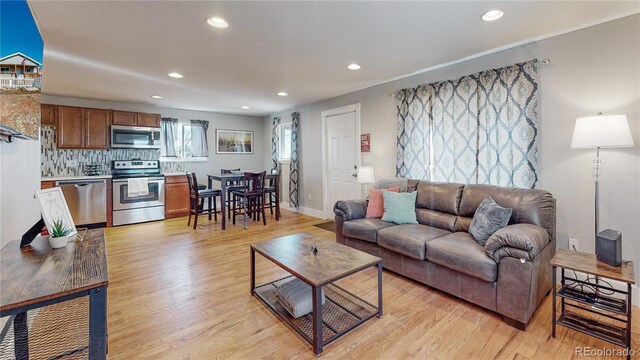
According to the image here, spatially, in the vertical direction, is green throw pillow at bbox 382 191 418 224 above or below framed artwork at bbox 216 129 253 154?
below

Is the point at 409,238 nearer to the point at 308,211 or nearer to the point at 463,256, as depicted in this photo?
the point at 463,256

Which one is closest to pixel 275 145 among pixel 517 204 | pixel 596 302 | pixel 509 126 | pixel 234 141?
pixel 234 141

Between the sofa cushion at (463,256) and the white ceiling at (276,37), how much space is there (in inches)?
73.0

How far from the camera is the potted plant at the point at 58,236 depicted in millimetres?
1438

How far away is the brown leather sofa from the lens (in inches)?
78.6

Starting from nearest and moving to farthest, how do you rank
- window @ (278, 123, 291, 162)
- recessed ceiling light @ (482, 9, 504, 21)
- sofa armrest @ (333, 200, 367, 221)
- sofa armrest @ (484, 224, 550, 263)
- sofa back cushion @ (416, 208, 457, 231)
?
1. sofa armrest @ (484, 224, 550, 263)
2. recessed ceiling light @ (482, 9, 504, 21)
3. sofa back cushion @ (416, 208, 457, 231)
4. sofa armrest @ (333, 200, 367, 221)
5. window @ (278, 123, 291, 162)

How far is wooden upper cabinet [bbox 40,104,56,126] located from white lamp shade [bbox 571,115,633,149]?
7.06 meters

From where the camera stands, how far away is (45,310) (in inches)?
88.4

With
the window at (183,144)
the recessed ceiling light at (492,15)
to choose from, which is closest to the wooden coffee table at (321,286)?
the recessed ceiling light at (492,15)

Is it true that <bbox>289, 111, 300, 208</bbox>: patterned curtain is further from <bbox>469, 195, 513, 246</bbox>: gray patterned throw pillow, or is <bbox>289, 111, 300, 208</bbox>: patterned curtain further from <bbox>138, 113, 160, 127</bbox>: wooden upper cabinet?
<bbox>469, 195, 513, 246</bbox>: gray patterned throw pillow

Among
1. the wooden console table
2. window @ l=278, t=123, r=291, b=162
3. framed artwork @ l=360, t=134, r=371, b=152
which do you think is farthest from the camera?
window @ l=278, t=123, r=291, b=162

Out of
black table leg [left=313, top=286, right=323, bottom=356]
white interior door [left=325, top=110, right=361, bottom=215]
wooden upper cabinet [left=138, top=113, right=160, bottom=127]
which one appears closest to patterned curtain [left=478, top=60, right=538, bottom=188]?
white interior door [left=325, top=110, right=361, bottom=215]

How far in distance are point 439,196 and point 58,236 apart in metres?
3.18

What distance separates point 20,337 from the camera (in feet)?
4.34
